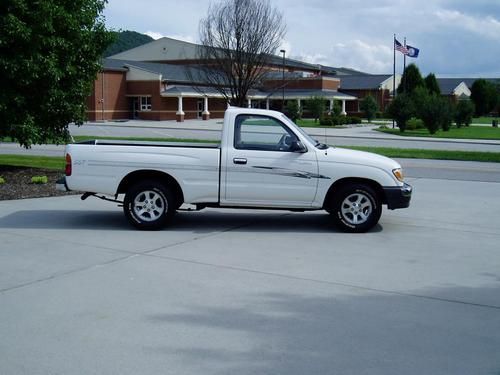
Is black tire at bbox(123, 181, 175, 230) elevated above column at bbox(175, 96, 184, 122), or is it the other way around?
column at bbox(175, 96, 184, 122)

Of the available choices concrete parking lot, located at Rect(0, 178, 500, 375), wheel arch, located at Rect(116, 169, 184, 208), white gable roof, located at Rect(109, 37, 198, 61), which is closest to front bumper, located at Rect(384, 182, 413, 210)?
concrete parking lot, located at Rect(0, 178, 500, 375)

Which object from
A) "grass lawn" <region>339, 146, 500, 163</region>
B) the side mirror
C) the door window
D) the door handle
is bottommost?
"grass lawn" <region>339, 146, 500, 163</region>

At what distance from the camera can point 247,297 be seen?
657 centimetres

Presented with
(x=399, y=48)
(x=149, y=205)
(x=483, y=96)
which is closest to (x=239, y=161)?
(x=149, y=205)

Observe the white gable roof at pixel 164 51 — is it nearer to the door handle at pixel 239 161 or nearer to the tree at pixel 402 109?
the tree at pixel 402 109

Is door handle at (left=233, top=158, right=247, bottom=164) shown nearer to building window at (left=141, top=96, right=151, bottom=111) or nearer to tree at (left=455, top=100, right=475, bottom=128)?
tree at (left=455, top=100, right=475, bottom=128)

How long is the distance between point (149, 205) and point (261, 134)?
6.59 ft

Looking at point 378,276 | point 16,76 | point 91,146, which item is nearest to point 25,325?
point 378,276

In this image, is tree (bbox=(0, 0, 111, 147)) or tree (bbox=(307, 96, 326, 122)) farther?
tree (bbox=(307, 96, 326, 122))

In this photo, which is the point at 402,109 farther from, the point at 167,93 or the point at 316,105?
the point at 167,93

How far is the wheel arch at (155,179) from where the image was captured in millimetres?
9984

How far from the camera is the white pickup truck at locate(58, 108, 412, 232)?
9.84 metres

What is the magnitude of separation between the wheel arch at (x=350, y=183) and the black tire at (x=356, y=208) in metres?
0.08

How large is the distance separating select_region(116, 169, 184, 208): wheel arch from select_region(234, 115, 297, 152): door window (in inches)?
43.3
